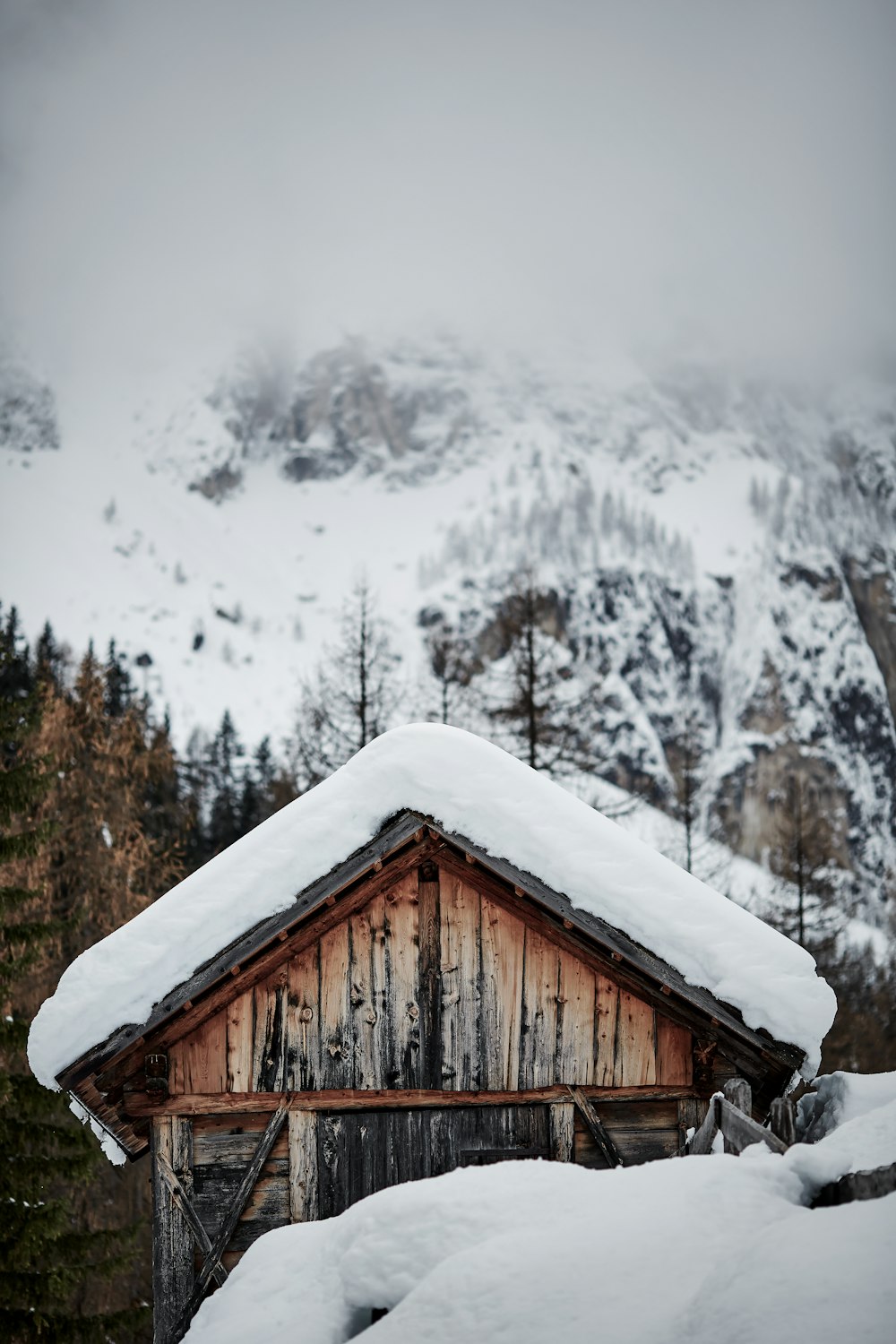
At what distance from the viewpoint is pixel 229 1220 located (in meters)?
6.10

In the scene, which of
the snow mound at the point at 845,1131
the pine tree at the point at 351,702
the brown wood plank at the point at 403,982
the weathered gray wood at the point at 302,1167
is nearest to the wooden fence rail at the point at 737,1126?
the snow mound at the point at 845,1131

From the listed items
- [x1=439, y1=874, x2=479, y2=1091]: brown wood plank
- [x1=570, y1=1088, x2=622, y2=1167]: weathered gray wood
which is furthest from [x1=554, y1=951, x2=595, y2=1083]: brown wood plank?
[x1=439, y1=874, x2=479, y2=1091]: brown wood plank

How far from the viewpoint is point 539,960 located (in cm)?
636

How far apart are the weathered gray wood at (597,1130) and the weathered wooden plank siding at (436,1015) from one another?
0.11m

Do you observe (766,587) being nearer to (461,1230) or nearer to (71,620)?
(71,620)

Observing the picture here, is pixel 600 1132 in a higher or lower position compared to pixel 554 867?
lower

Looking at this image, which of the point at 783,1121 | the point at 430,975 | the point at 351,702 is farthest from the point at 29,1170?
the point at 351,702

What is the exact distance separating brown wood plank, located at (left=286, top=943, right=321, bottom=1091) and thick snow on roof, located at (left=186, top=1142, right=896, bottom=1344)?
212cm

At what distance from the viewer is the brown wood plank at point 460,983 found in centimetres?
628


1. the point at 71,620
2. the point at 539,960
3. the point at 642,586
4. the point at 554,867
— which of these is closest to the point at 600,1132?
the point at 539,960

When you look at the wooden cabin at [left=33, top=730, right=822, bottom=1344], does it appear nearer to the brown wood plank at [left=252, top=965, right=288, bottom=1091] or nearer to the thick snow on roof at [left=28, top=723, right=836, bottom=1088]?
the brown wood plank at [left=252, top=965, right=288, bottom=1091]

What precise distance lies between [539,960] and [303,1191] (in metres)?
2.05

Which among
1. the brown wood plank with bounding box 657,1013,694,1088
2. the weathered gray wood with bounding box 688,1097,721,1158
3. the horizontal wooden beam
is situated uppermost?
the weathered gray wood with bounding box 688,1097,721,1158

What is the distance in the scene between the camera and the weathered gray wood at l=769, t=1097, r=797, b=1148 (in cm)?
395
